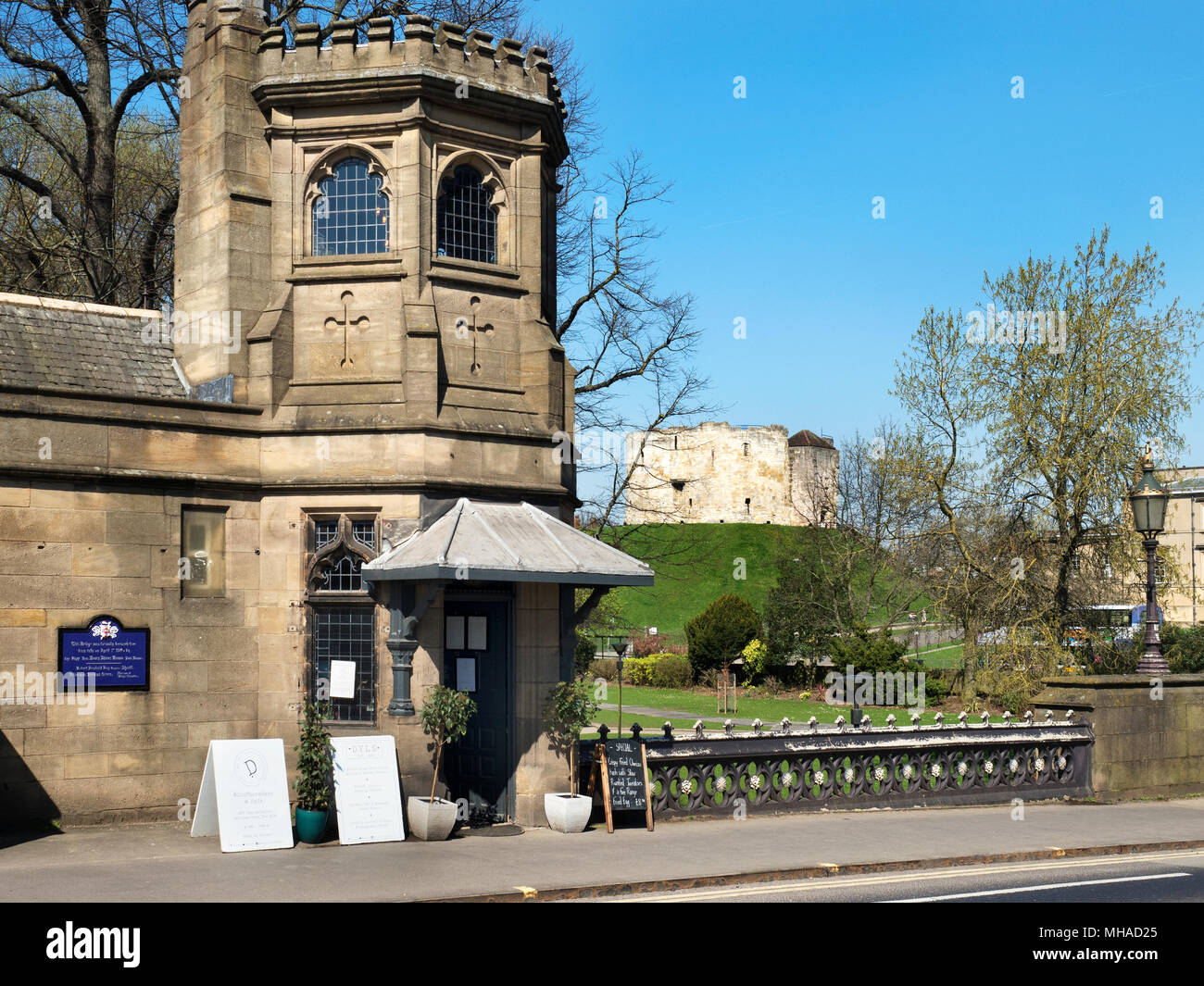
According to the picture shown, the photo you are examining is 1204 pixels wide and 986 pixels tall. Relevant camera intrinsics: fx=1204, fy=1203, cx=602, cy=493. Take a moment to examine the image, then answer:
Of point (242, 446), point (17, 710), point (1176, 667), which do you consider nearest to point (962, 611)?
point (1176, 667)

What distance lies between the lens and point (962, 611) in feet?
124

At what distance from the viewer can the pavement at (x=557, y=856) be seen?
10969 millimetres

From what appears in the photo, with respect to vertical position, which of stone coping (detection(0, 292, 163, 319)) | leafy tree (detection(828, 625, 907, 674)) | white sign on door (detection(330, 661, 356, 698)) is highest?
stone coping (detection(0, 292, 163, 319))

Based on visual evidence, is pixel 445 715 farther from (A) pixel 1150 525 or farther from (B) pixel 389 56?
(A) pixel 1150 525

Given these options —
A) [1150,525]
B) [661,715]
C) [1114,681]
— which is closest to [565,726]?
[1114,681]

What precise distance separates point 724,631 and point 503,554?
33077mm

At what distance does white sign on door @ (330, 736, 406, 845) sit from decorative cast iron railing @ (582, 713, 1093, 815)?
2.74 meters

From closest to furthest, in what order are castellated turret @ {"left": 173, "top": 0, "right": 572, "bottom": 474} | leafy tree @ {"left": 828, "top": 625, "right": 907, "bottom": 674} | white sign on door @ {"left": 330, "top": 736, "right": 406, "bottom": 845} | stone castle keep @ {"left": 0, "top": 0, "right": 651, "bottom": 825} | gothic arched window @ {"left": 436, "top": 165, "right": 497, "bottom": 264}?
white sign on door @ {"left": 330, "top": 736, "right": 406, "bottom": 845}, stone castle keep @ {"left": 0, "top": 0, "right": 651, "bottom": 825}, castellated turret @ {"left": 173, "top": 0, "right": 572, "bottom": 474}, gothic arched window @ {"left": 436, "top": 165, "right": 497, "bottom": 264}, leafy tree @ {"left": 828, "top": 625, "right": 907, "bottom": 674}

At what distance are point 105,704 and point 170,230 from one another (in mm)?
A: 18491

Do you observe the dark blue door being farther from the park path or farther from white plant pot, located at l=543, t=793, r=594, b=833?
the park path

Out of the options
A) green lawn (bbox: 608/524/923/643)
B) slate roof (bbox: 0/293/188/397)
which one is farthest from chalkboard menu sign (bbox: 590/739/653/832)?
green lawn (bbox: 608/524/923/643)

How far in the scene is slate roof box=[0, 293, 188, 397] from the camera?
14617mm

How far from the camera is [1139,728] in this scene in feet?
64.0
